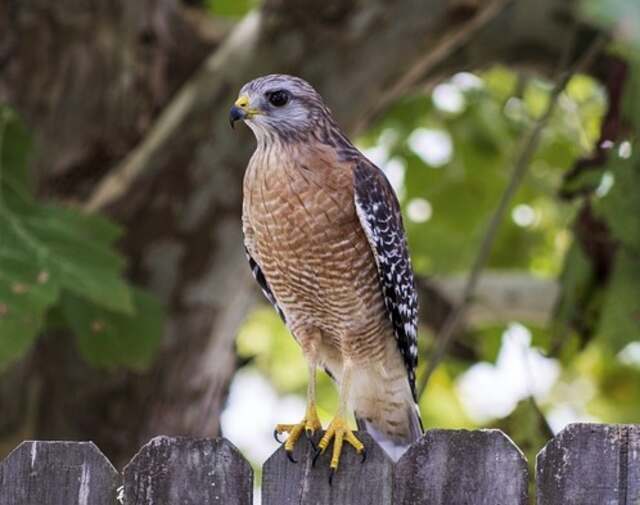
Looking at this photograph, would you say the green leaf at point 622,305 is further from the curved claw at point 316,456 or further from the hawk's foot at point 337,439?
the curved claw at point 316,456

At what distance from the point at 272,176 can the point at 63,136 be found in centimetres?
230

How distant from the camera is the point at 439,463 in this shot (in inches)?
116

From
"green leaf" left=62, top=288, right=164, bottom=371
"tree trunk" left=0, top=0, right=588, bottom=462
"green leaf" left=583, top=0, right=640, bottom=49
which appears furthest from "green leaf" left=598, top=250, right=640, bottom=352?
"green leaf" left=583, top=0, right=640, bottom=49

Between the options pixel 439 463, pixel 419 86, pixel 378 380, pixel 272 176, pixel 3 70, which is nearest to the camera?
pixel 439 463

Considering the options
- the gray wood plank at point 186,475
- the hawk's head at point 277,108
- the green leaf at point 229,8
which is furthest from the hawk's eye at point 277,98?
the green leaf at point 229,8

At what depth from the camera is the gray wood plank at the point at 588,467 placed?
288 cm

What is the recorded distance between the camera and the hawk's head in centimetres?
427

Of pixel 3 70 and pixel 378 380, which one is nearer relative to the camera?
pixel 378 380

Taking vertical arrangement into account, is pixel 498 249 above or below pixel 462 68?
below

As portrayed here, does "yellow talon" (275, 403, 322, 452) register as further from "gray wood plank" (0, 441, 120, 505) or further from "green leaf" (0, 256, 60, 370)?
"green leaf" (0, 256, 60, 370)

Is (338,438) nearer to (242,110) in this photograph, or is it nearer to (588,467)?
(588,467)

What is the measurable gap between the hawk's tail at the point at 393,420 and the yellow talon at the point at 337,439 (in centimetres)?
109

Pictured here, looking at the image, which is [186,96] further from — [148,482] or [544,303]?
[148,482]

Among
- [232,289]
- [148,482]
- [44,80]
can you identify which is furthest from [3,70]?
[148,482]
